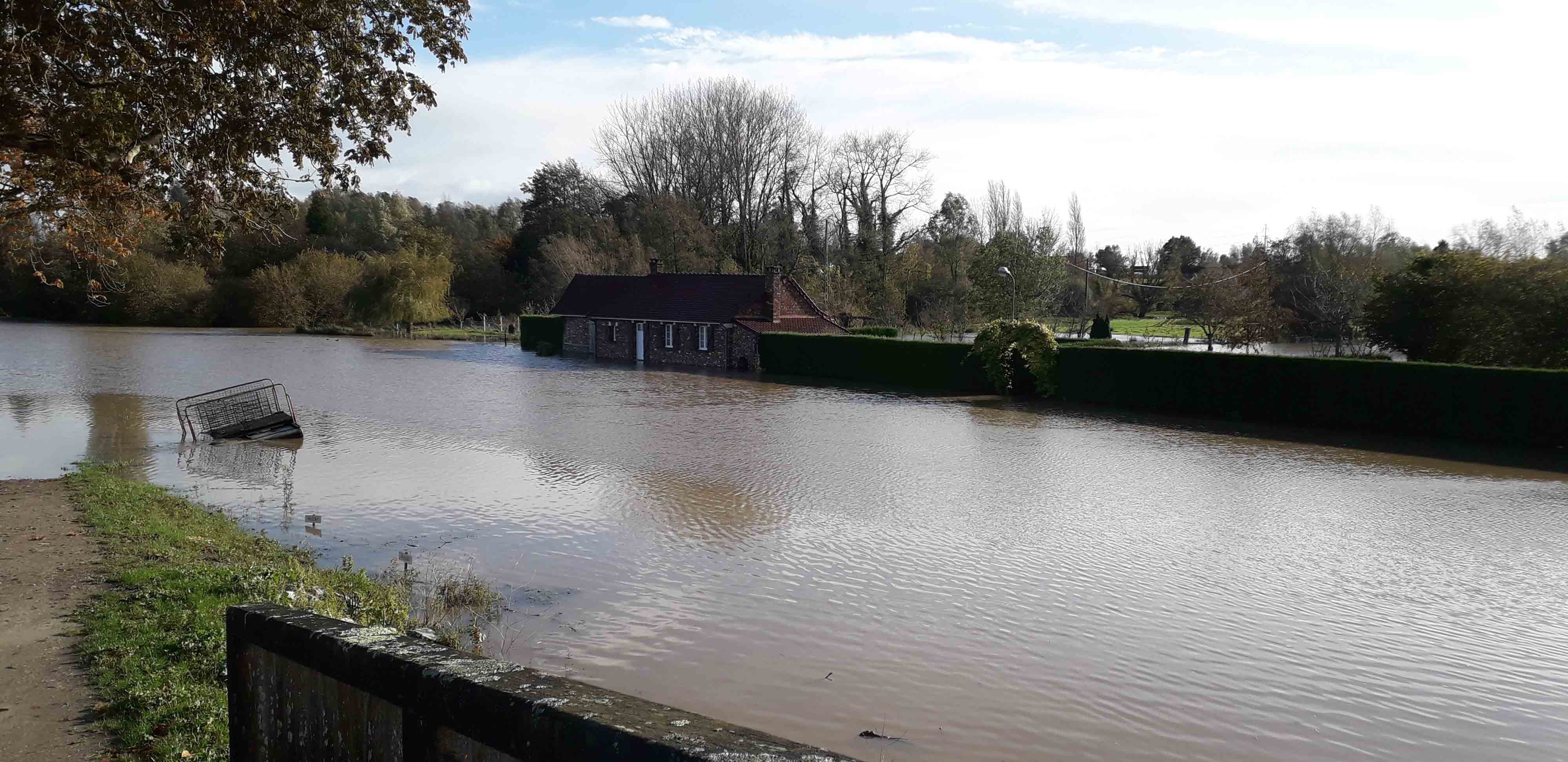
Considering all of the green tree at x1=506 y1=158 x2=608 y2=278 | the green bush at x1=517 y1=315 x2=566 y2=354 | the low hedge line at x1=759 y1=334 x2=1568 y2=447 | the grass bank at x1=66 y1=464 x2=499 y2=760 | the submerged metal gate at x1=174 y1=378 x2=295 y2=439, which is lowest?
the grass bank at x1=66 y1=464 x2=499 y2=760

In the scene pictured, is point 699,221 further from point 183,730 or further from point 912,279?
point 183,730

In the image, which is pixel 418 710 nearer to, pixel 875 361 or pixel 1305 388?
pixel 1305 388

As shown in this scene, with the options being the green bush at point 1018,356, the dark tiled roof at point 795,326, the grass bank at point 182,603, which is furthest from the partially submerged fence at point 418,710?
the dark tiled roof at point 795,326

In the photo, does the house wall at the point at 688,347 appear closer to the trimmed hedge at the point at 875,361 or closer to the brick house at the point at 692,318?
the brick house at the point at 692,318

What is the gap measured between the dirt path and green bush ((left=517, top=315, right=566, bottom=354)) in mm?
38341

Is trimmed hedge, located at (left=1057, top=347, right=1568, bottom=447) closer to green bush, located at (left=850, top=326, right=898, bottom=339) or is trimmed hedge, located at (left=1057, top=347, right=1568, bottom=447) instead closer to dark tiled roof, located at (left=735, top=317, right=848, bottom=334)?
dark tiled roof, located at (left=735, top=317, right=848, bottom=334)

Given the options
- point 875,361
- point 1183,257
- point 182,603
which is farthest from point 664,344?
point 1183,257

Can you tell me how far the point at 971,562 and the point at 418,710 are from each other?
30.4ft

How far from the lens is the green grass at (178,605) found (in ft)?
16.9

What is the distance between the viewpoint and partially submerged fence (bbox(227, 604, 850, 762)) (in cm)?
211

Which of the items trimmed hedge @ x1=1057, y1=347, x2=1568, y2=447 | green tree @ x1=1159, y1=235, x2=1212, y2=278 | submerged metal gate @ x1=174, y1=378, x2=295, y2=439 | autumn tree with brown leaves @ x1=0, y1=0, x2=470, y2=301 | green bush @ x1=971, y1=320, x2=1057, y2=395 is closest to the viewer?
autumn tree with brown leaves @ x1=0, y1=0, x2=470, y2=301

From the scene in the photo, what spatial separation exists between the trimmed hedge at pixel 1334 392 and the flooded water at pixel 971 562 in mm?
2212

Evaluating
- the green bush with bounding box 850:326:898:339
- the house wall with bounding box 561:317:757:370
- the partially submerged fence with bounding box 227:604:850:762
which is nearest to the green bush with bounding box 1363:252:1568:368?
the green bush with bounding box 850:326:898:339

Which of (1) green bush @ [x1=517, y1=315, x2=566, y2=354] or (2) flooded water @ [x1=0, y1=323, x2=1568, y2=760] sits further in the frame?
(1) green bush @ [x1=517, y1=315, x2=566, y2=354]
